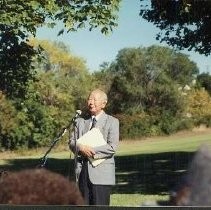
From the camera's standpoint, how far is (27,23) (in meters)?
20.3

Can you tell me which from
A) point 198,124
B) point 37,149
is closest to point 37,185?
point 37,149

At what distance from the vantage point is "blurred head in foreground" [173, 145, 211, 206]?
206 centimetres

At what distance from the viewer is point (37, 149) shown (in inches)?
1622

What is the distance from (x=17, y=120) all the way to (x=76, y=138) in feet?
106

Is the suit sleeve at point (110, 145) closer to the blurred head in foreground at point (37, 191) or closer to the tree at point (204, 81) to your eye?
the blurred head in foreground at point (37, 191)

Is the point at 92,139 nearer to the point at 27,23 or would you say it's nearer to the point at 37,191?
the point at 37,191

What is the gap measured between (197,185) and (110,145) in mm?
4524

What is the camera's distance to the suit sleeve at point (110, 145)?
21.3ft

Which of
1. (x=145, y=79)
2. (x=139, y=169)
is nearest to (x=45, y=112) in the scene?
(x=139, y=169)

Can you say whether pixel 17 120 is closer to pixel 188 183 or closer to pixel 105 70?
pixel 105 70

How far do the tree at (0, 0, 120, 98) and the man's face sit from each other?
13.7 m

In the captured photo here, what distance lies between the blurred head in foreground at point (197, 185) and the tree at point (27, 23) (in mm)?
18031

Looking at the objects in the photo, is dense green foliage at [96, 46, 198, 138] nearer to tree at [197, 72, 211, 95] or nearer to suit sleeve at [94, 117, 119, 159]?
tree at [197, 72, 211, 95]

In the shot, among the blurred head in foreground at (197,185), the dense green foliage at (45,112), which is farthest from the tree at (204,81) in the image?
the blurred head in foreground at (197,185)
